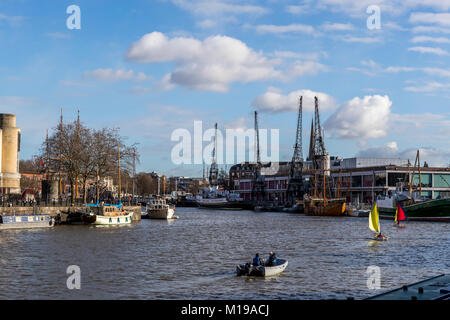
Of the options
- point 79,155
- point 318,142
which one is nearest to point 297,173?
point 318,142

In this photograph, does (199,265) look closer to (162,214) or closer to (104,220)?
(104,220)

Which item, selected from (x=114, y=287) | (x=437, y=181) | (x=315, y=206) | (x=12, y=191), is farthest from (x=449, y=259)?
(x=437, y=181)

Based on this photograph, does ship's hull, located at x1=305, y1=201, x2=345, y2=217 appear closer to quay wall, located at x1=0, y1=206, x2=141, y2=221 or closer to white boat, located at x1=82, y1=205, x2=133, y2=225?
white boat, located at x1=82, y1=205, x2=133, y2=225

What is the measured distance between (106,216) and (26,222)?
524 inches

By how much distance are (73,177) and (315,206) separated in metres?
68.0

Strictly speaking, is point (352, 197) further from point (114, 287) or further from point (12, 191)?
point (114, 287)

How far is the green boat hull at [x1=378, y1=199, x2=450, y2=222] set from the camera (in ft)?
338

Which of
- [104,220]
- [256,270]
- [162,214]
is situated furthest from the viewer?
[162,214]

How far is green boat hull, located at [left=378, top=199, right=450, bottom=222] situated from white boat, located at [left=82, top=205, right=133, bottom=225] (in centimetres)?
5580

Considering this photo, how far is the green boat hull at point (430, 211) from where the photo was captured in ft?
338

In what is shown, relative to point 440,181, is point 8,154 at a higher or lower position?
higher

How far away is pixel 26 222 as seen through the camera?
72438 mm

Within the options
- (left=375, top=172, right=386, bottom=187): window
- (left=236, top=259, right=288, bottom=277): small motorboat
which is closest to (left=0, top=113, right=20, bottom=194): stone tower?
(left=236, top=259, right=288, bottom=277): small motorboat
